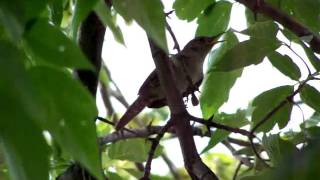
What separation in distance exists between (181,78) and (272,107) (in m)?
0.16

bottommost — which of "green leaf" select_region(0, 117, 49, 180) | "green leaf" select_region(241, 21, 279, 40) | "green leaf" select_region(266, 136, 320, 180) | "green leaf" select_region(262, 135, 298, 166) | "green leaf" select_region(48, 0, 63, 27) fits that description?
"green leaf" select_region(266, 136, 320, 180)

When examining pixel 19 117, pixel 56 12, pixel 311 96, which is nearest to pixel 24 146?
pixel 19 117

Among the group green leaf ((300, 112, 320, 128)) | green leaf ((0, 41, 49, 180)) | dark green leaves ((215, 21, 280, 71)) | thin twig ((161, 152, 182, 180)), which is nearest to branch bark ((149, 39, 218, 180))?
dark green leaves ((215, 21, 280, 71))

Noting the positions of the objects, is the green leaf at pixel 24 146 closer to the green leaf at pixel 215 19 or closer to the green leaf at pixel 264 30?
the green leaf at pixel 264 30

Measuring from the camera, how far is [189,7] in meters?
0.91

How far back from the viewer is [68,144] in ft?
1.34

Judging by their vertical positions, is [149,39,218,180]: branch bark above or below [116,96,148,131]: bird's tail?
below

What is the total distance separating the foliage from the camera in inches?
13.7

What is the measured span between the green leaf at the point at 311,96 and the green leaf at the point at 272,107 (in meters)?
0.03

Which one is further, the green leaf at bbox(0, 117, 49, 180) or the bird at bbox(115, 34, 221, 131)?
the bird at bbox(115, 34, 221, 131)

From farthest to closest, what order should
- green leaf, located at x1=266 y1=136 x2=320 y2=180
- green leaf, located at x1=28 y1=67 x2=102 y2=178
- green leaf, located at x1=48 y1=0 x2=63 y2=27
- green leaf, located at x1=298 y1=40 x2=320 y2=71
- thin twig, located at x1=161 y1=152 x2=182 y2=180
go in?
1. thin twig, located at x1=161 y1=152 x2=182 y2=180
2. green leaf, located at x1=298 y1=40 x2=320 y2=71
3. green leaf, located at x1=48 y1=0 x2=63 y2=27
4. green leaf, located at x1=28 y1=67 x2=102 y2=178
5. green leaf, located at x1=266 y1=136 x2=320 y2=180

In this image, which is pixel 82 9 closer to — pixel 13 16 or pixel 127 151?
pixel 13 16

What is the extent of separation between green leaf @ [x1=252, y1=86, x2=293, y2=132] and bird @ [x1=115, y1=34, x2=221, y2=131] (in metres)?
0.12

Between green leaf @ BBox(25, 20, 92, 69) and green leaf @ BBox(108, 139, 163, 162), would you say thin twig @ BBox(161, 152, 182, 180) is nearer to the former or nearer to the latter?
green leaf @ BBox(108, 139, 163, 162)
